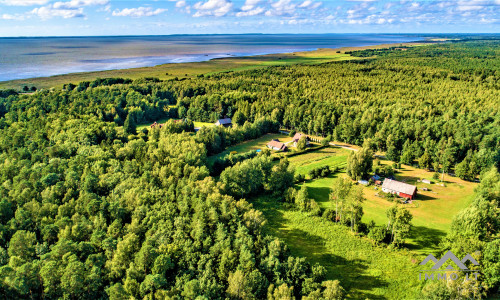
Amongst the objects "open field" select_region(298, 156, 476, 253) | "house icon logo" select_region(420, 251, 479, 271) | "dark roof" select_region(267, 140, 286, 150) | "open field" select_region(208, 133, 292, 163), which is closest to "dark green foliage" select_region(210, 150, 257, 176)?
"open field" select_region(208, 133, 292, 163)

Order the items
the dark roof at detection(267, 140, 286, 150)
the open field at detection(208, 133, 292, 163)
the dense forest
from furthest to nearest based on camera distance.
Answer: the dark roof at detection(267, 140, 286, 150)
the open field at detection(208, 133, 292, 163)
the dense forest

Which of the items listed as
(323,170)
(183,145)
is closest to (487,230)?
(323,170)

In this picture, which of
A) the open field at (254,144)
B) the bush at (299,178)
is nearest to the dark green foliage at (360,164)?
the bush at (299,178)

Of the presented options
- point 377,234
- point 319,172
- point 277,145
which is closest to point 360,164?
point 319,172

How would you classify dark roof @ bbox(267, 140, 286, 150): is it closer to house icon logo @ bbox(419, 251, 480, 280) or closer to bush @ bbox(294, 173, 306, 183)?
bush @ bbox(294, 173, 306, 183)

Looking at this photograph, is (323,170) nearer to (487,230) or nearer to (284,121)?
(487,230)

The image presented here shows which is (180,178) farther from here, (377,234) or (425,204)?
(425,204)
